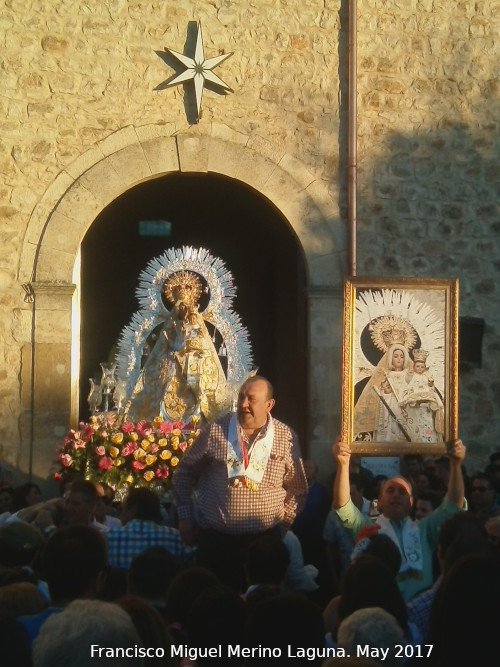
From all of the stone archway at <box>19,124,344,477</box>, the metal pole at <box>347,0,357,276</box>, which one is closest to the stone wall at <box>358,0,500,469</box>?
the metal pole at <box>347,0,357,276</box>

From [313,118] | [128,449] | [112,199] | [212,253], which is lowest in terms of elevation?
[128,449]

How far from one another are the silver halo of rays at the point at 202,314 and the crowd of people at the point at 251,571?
172cm

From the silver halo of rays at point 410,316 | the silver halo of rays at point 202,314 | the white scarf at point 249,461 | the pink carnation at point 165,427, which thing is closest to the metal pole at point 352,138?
the silver halo of rays at point 202,314

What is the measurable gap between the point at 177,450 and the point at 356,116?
378 cm

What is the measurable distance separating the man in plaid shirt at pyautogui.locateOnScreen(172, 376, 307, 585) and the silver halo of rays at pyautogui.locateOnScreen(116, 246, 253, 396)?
354 cm

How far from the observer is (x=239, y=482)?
6.40 meters

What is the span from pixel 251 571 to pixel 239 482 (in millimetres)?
1053

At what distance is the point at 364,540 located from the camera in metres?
5.66

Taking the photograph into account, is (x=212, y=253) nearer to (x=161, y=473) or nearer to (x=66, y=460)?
(x=66, y=460)

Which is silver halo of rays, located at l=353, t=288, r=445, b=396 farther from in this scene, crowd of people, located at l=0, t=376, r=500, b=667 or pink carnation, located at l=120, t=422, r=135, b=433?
pink carnation, located at l=120, t=422, r=135, b=433

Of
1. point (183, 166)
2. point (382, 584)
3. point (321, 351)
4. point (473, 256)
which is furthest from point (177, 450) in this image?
point (382, 584)

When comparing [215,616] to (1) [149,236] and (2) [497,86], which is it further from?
(1) [149,236]

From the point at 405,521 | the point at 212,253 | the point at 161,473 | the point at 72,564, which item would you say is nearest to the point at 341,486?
the point at 405,521

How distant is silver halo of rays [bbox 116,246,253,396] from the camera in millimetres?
10078
